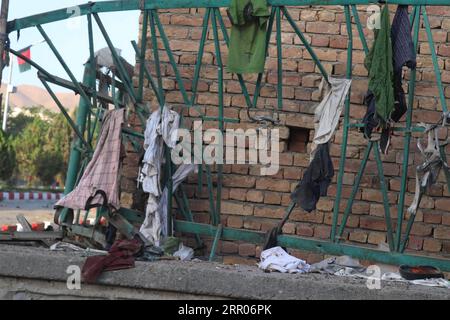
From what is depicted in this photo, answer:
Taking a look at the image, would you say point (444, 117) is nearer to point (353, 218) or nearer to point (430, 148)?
point (430, 148)

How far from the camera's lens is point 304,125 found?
6777mm

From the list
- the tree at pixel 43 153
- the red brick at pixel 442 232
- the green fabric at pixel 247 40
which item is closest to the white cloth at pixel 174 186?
the green fabric at pixel 247 40

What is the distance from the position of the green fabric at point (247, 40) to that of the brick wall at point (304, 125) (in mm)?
939

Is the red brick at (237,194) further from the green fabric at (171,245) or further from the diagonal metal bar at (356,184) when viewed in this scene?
the diagonal metal bar at (356,184)

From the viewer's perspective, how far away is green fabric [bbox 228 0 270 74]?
18.1 ft

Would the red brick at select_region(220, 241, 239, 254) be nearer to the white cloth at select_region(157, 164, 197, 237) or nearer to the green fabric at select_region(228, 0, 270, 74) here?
the white cloth at select_region(157, 164, 197, 237)

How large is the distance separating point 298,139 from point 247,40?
4.77 ft

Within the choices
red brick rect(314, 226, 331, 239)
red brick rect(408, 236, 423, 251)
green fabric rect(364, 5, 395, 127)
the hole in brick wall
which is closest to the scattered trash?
green fabric rect(364, 5, 395, 127)

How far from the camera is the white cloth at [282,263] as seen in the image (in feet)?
16.7

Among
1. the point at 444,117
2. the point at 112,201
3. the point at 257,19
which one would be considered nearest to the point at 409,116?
the point at 444,117

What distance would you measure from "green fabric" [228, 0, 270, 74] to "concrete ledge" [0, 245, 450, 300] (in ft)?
4.75

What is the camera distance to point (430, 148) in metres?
5.27

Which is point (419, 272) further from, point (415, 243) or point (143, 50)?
point (143, 50)

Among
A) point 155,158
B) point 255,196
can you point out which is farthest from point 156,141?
point 255,196
